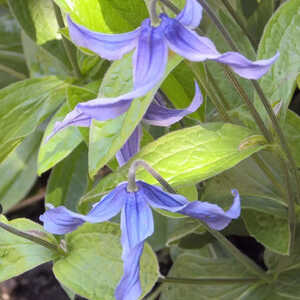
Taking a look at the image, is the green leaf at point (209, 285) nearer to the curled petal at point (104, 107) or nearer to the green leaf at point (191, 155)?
the green leaf at point (191, 155)

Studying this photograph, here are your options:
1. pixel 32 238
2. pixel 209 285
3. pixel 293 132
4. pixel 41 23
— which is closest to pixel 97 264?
pixel 32 238

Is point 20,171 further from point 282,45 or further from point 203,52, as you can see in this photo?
point 203,52

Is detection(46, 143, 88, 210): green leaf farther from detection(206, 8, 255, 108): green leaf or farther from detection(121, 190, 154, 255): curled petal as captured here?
detection(121, 190, 154, 255): curled petal

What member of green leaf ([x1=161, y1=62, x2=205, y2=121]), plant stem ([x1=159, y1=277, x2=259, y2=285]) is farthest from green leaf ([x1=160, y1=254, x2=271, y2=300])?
green leaf ([x1=161, y1=62, x2=205, y2=121])

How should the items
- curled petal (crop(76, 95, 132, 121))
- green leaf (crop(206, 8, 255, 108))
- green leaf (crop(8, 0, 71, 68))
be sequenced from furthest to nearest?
green leaf (crop(8, 0, 71, 68)), green leaf (crop(206, 8, 255, 108)), curled petal (crop(76, 95, 132, 121))

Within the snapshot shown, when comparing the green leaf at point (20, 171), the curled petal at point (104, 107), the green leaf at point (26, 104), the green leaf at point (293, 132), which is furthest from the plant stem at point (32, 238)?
the green leaf at point (20, 171)
